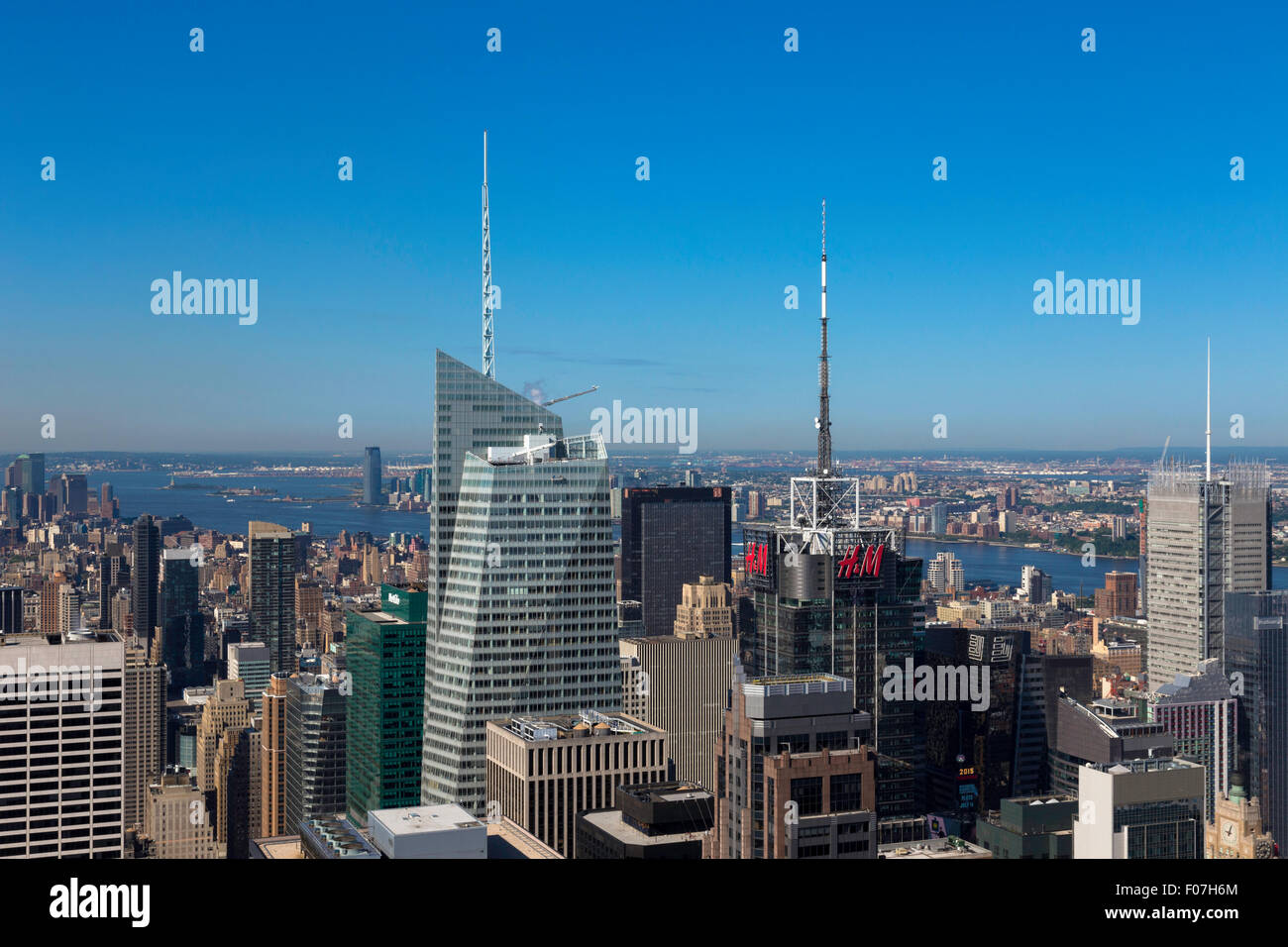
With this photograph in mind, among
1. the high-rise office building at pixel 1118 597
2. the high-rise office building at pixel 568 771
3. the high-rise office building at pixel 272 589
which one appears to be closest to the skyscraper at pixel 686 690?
the high-rise office building at pixel 568 771

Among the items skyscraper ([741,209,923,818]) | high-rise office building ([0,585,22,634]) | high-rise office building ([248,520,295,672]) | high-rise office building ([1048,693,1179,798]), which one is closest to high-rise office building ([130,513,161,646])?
high-rise office building ([248,520,295,672])

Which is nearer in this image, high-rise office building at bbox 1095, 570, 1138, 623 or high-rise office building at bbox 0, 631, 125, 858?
high-rise office building at bbox 0, 631, 125, 858

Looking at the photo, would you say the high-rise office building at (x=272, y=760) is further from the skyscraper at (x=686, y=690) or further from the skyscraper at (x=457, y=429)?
the skyscraper at (x=457, y=429)

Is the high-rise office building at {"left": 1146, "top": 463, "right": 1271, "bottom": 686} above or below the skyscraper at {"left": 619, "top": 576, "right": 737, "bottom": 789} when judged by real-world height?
above

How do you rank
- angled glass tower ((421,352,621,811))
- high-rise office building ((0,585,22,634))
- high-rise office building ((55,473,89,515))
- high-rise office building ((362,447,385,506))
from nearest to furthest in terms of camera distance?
angled glass tower ((421,352,621,811)) → high-rise office building ((0,585,22,634)) → high-rise office building ((55,473,89,515)) → high-rise office building ((362,447,385,506))

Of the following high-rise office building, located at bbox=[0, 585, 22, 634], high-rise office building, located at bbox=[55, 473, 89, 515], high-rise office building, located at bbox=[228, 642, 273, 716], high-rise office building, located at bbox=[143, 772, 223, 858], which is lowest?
high-rise office building, located at bbox=[143, 772, 223, 858]

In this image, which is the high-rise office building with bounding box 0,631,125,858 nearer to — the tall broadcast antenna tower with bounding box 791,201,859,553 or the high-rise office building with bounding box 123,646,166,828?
the high-rise office building with bounding box 123,646,166,828
